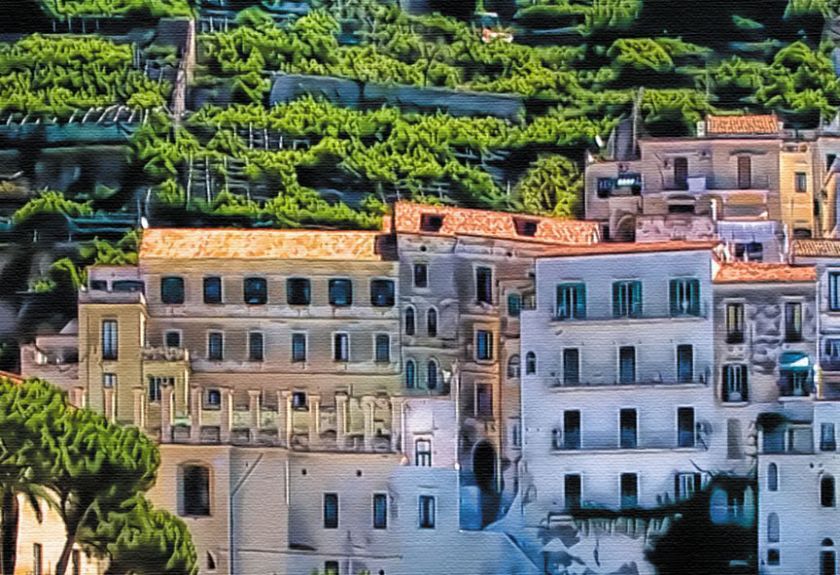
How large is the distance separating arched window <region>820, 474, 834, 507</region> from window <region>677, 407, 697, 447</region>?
1.50 ft

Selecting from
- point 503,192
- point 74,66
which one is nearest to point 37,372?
point 74,66

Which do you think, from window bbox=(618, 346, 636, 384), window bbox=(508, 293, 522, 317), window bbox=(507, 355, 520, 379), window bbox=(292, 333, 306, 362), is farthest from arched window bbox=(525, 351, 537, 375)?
window bbox=(292, 333, 306, 362)

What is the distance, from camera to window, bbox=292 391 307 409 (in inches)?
277

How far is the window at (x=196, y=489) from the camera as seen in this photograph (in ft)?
22.7

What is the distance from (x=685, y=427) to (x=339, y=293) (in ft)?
4.18

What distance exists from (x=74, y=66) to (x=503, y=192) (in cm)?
158

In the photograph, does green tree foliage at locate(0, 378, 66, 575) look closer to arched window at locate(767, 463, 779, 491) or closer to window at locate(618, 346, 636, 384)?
window at locate(618, 346, 636, 384)

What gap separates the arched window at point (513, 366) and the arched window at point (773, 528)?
100cm

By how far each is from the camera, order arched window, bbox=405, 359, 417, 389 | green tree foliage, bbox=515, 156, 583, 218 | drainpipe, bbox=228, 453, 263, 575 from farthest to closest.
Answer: green tree foliage, bbox=515, 156, 583, 218
arched window, bbox=405, 359, 417, 389
drainpipe, bbox=228, 453, 263, 575

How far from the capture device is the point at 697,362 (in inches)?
275

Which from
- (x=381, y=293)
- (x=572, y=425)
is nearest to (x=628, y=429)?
(x=572, y=425)

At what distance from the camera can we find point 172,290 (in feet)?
23.1

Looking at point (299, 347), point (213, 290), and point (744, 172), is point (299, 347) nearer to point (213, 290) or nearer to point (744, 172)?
point (213, 290)

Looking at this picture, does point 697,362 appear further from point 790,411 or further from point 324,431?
point 324,431
